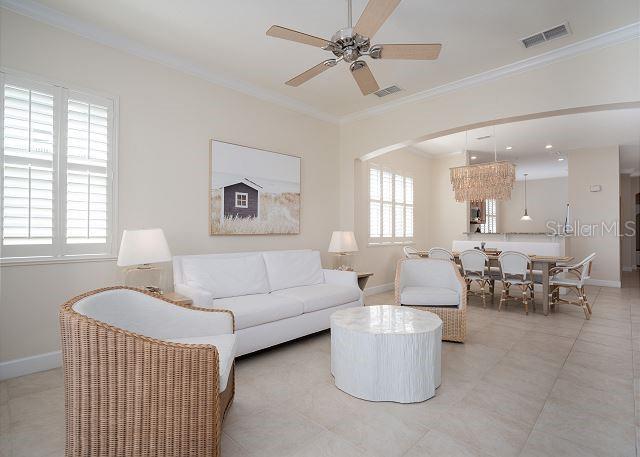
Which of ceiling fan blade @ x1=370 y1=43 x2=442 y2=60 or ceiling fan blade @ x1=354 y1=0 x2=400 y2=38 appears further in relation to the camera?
ceiling fan blade @ x1=370 y1=43 x2=442 y2=60

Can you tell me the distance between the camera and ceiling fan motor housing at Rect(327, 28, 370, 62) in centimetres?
243

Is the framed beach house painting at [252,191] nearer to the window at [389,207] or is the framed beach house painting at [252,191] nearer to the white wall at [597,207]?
the window at [389,207]

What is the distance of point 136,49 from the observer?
11.4ft

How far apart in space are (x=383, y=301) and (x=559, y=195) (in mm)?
9291

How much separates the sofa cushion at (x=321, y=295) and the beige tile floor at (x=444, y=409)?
0.46 m

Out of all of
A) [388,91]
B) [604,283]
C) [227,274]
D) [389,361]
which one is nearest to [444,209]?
[604,283]

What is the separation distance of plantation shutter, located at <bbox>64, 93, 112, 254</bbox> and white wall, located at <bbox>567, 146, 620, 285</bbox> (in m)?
9.01

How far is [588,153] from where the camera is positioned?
25.1 ft

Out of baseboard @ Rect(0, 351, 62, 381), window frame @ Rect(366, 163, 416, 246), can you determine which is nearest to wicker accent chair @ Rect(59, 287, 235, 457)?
baseboard @ Rect(0, 351, 62, 381)

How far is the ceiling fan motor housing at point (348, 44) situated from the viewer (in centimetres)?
243

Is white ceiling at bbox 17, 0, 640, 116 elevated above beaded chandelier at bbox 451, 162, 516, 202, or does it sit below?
above

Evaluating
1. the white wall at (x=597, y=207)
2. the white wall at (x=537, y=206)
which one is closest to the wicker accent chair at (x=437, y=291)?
the white wall at (x=597, y=207)

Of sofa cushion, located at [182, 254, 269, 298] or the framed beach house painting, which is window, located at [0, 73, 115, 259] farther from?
the framed beach house painting

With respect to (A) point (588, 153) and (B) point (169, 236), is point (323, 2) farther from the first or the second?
(A) point (588, 153)
